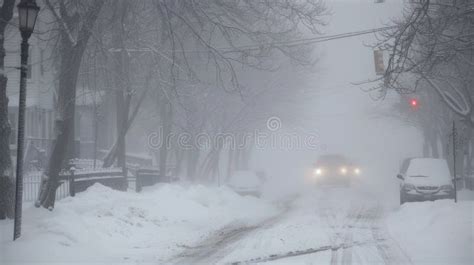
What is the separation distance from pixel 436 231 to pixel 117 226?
8300 millimetres

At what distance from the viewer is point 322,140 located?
109 meters

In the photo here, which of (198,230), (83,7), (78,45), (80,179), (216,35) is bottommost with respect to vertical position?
(198,230)

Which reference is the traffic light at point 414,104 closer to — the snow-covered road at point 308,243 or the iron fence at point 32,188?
the snow-covered road at point 308,243

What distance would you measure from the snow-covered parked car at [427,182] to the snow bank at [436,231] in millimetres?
2572

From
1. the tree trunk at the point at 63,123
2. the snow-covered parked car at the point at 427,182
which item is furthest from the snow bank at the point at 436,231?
the tree trunk at the point at 63,123

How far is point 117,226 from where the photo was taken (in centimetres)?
1476

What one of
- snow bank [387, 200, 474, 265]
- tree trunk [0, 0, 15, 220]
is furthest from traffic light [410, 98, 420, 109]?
tree trunk [0, 0, 15, 220]

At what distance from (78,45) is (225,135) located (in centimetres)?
2327

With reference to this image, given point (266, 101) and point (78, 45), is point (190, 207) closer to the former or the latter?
point (78, 45)

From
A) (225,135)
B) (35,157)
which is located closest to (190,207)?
(35,157)

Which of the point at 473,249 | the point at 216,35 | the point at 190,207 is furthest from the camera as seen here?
the point at 216,35

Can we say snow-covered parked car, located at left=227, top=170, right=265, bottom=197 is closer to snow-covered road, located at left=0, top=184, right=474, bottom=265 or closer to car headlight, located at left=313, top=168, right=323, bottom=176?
car headlight, located at left=313, top=168, right=323, bottom=176

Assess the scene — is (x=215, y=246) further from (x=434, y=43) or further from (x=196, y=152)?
(x=196, y=152)

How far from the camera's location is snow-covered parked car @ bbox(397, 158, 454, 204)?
2371 cm
